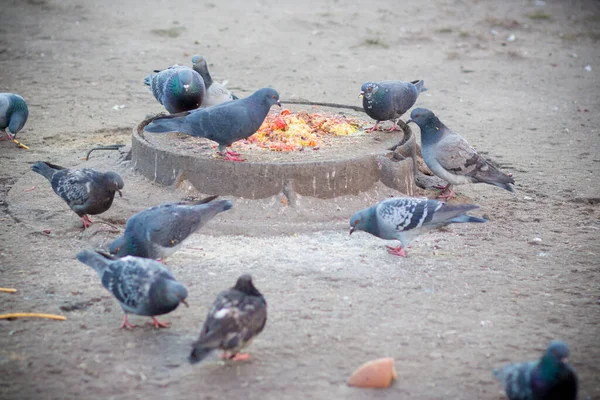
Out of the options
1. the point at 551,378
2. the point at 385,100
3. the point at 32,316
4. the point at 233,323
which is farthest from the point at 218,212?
the point at 551,378

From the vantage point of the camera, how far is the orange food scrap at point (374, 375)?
3.90m

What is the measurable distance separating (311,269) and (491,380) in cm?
172

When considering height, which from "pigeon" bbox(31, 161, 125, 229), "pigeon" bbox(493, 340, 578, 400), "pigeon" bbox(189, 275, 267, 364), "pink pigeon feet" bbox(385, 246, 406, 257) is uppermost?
"pigeon" bbox(493, 340, 578, 400)

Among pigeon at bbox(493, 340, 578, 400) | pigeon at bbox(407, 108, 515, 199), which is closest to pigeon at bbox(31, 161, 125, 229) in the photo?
pigeon at bbox(407, 108, 515, 199)

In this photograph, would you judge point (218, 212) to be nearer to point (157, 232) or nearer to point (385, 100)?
point (157, 232)

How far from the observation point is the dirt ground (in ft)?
13.4

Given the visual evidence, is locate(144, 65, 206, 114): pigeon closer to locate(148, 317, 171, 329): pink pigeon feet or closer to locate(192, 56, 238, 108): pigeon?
locate(192, 56, 238, 108): pigeon

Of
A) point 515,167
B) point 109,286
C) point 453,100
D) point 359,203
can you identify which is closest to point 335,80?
point 453,100

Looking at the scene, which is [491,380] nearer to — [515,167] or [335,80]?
[515,167]

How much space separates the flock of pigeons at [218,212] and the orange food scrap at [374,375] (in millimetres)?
590

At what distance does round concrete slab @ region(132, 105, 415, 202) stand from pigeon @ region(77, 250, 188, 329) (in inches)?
69.4

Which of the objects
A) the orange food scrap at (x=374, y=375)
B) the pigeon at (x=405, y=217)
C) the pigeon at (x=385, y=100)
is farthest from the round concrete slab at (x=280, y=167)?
the orange food scrap at (x=374, y=375)

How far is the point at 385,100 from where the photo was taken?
6.86m

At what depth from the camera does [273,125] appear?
6.84 meters
